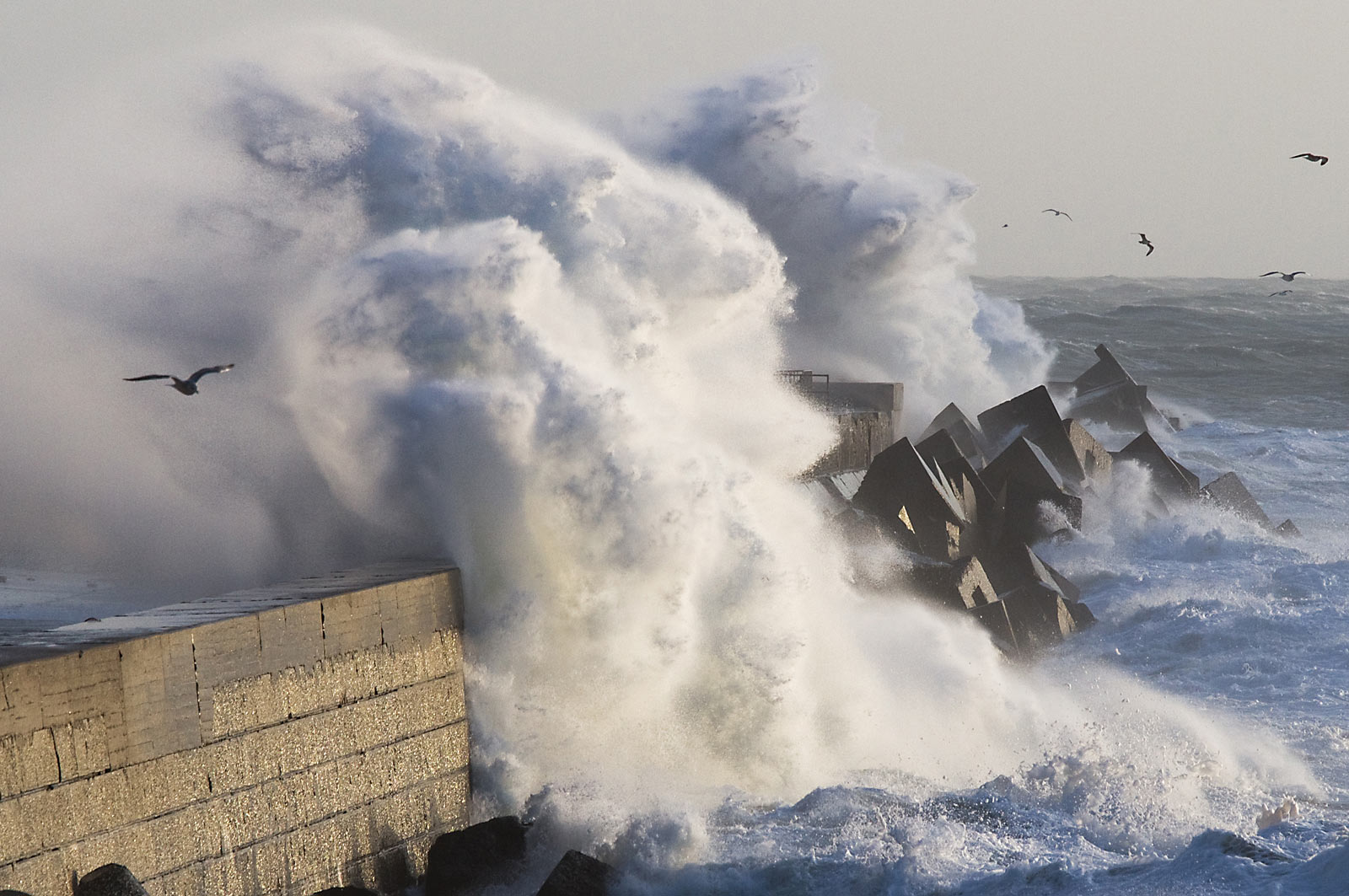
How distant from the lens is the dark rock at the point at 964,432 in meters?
20.6

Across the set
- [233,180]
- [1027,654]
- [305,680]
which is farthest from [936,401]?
[305,680]

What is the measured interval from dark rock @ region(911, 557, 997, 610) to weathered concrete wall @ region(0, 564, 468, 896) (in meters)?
6.23

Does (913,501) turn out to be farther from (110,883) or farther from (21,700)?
(21,700)

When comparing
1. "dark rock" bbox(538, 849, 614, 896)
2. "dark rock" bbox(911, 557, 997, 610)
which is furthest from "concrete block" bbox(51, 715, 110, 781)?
"dark rock" bbox(911, 557, 997, 610)

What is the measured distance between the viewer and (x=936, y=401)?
25703 millimetres

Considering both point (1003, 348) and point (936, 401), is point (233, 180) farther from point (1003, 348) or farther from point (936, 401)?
point (1003, 348)

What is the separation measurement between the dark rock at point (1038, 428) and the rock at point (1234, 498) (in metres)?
1.81

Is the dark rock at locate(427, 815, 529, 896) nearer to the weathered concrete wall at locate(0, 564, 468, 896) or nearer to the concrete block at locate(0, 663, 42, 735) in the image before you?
the weathered concrete wall at locate(0, 564, 468, 896)

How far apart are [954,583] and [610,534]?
17.4 feet

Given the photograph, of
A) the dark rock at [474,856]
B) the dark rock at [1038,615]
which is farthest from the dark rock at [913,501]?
the dark rock at [474,856]

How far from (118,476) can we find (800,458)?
7200mm

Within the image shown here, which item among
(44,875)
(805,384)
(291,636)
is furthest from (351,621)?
(805,384)

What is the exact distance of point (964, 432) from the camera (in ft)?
68.8

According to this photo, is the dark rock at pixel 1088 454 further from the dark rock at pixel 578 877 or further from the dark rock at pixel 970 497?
the dark rock at pixel 578 877
